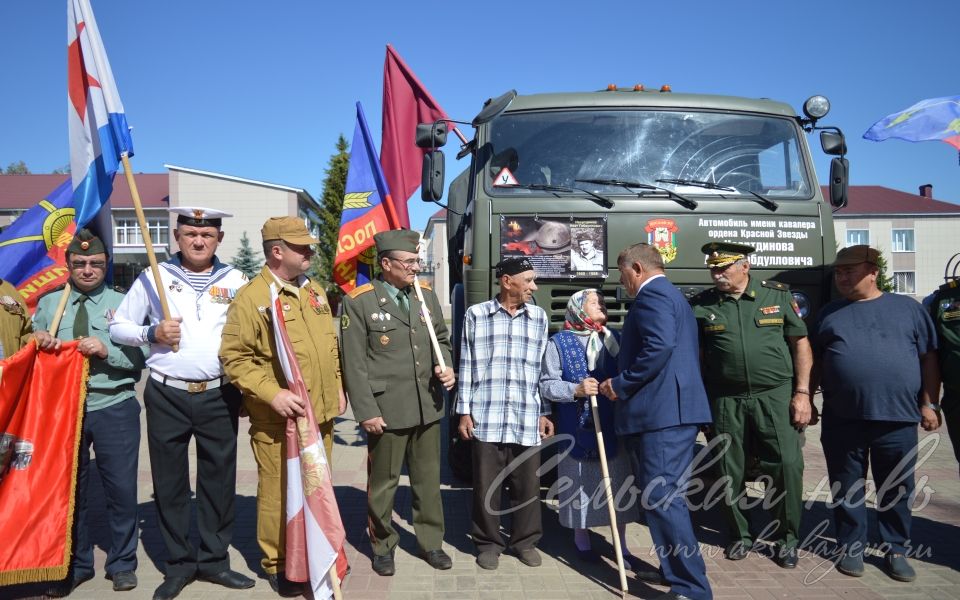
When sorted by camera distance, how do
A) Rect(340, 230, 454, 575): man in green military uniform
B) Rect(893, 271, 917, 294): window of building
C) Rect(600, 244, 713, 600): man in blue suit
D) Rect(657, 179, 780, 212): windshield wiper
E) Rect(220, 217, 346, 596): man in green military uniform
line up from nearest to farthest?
1. Rect(600, 244, 713, 600): man in blue suit
2. Rect(220, 217, 346, 596): man in green military uniform
3. Rect(340, 230, 454, 575): man in green military uniform
4. Rect(657, 179, 780, 212): windshield wiper
5. Rect(893, 271, 917, 294): window of building

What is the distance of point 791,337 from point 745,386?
43cm

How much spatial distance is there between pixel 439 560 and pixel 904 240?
45610 millimetres

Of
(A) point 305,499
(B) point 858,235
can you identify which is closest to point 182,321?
(A) point 305,499

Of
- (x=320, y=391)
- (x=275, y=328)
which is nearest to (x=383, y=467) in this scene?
(x=320, y=391)

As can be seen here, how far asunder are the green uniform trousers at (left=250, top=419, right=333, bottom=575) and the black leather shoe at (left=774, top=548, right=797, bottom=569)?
9.79ft

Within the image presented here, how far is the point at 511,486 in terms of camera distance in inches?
167

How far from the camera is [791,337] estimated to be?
417 centimetres

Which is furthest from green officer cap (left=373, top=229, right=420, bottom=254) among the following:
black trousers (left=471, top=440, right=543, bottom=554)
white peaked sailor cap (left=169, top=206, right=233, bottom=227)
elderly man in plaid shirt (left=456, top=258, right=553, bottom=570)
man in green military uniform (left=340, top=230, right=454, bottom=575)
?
black trousers (left=471, top=440, right=543, bottom=554)

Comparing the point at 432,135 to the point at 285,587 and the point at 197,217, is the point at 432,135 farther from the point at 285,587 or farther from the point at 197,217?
the point at 285,587

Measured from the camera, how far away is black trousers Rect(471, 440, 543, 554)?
414cm

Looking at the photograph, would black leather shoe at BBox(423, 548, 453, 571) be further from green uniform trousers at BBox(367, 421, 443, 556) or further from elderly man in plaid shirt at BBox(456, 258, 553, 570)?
elderly man in plaid shirt at BBox(456, 258, 553, 570)

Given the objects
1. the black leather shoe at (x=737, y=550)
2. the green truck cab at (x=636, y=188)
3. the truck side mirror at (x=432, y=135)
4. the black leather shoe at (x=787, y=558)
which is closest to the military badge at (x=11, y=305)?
the green truck cab at (x=636, y=188)

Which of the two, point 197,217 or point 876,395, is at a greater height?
point 197,217

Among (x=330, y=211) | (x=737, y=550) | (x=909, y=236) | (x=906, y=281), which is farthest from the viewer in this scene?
(x=906, y=281)
